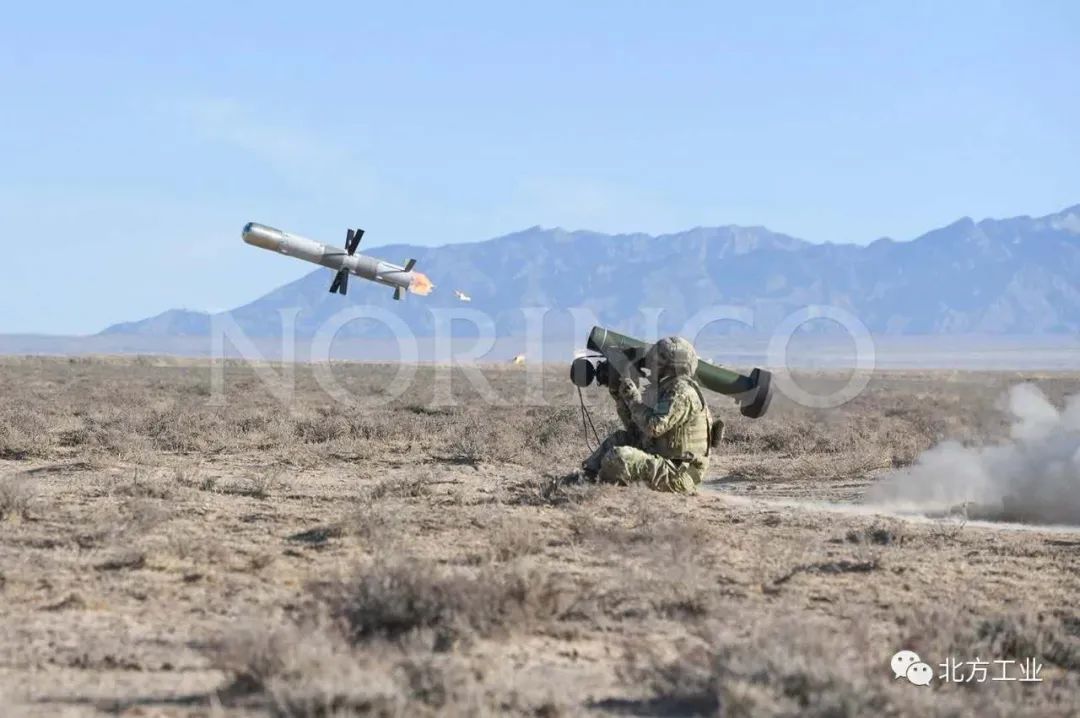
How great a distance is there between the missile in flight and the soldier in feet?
16.5

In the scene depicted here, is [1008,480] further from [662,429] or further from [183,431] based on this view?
[183,431]

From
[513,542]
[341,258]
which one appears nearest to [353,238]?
[341,258]

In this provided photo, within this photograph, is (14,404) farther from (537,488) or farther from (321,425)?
(537,488)

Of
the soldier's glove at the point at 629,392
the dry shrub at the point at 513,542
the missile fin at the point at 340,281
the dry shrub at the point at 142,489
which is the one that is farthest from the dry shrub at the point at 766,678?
the missile fin at the point at 340,281

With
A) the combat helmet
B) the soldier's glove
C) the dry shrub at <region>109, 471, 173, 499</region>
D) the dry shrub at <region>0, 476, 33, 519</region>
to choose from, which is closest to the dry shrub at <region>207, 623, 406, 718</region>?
the dry shrub at <region>0, 476, 33, 519</region>

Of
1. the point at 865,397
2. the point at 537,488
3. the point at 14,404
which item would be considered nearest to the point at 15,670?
the point at 537,488

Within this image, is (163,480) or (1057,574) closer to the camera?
(1057,574)

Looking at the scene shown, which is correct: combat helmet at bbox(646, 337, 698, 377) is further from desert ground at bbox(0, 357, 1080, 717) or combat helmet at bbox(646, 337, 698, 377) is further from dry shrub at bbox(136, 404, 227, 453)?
dry shrub at bbox(136, 404, 227, 453)

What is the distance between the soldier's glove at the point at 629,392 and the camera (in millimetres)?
13750

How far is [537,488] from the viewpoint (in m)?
14.1

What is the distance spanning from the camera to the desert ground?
21.5ft

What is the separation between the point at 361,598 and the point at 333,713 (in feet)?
5.84

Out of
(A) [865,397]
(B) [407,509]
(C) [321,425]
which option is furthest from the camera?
(A) [865,397]

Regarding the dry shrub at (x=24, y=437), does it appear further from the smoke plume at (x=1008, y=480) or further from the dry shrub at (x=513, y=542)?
the smoke plume at (x=1008, y=480)
